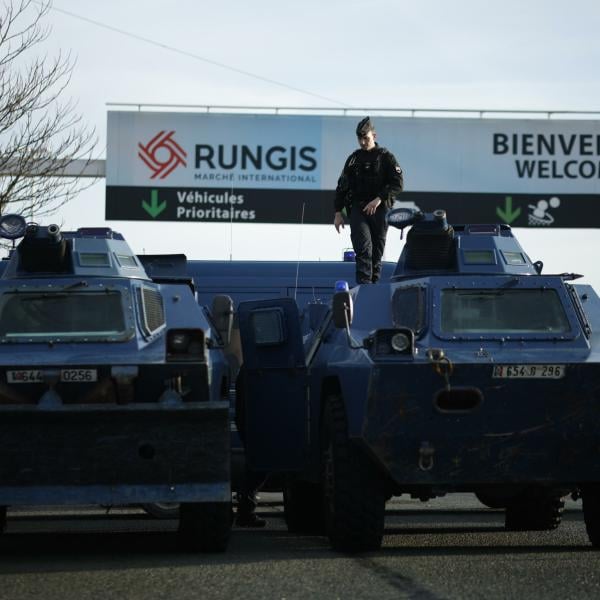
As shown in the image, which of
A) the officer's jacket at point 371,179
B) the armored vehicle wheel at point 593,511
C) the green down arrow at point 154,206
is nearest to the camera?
the armored vehicle wheel at point 593,511

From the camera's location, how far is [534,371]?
12438 mm

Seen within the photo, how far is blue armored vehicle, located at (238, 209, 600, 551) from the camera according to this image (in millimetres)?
12367

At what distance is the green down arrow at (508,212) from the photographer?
122 feet

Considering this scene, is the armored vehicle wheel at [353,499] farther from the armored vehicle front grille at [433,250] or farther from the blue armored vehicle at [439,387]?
the armored vehicle front grille at [433,250]

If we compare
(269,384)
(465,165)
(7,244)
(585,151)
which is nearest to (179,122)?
(465,165)

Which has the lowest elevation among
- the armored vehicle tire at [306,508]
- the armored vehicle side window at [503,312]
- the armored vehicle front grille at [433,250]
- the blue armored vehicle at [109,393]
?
the armored vehicle tire at [306,508]

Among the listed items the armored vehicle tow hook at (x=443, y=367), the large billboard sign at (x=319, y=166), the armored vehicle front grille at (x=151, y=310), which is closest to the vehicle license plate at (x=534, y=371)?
the armored vehicle tow hook at (x=443, y=367)

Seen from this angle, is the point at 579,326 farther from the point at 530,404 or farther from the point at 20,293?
the point at 20,293

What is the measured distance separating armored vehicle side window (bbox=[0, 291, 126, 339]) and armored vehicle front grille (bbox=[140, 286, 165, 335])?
18cm

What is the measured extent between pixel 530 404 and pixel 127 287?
3.10m

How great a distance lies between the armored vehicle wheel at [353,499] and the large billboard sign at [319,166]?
23432mm

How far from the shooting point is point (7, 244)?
25547 mm

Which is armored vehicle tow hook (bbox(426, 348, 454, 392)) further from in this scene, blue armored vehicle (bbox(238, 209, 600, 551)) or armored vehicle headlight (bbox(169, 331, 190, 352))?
armored vehicle headlight (bbox(169, 331, 190, 352))

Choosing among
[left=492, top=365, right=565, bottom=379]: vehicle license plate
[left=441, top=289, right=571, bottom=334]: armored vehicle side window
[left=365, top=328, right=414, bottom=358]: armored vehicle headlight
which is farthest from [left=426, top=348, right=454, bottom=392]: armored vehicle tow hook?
[left=441, top=289, right=571, bottom=334]: armored vehicle side window
